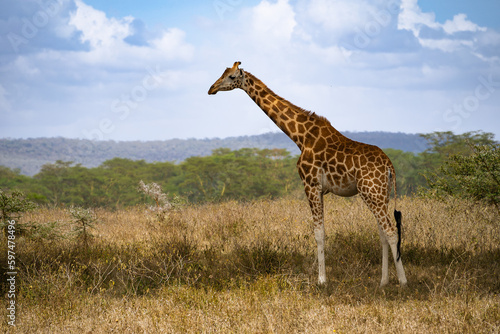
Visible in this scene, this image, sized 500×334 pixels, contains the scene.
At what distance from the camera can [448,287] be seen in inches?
245

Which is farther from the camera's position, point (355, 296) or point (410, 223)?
point (410, 223)

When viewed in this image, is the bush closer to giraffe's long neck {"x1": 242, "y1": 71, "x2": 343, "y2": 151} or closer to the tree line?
giraffe's long neck {"x1": 242, "y1": 71, "x2": 343, "y2": 151}

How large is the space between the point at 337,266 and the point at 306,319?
8.87 ft

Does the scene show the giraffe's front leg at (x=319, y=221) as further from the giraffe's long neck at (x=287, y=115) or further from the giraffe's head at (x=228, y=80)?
the giraffe's head at (x=228, y=80)

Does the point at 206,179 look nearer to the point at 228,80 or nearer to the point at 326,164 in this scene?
the point at 228,80

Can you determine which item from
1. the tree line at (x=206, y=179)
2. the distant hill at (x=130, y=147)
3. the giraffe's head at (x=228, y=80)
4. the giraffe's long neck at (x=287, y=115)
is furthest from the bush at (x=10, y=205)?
the distant hill at (x=130, y=147)

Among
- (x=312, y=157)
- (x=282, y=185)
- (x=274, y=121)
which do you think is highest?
(x=274, y=121)

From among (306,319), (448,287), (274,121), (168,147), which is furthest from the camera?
(168,147)

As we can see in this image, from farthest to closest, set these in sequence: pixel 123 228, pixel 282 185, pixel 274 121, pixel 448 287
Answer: pixel 282 185 → pixel 123 228 → pixel 274 121 → pixel 448 287

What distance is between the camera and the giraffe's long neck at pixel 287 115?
7281 mm

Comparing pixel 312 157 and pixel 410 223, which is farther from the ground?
pixel 312 157

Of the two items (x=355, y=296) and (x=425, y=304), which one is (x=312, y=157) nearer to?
(x=355, y=296)

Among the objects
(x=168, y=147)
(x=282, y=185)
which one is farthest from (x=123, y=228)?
(x=168, y=147)

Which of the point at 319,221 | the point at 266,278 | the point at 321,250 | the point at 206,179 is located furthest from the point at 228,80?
the point at 206,179
